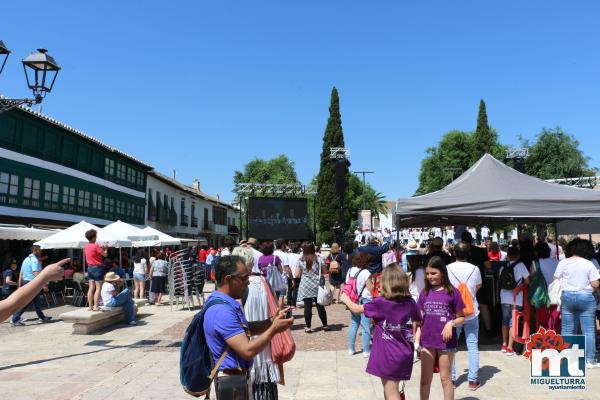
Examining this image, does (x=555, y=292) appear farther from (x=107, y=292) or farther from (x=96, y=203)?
(x=96, y=203)

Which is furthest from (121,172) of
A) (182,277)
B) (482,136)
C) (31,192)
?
(482,136)

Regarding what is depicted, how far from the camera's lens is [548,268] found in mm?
6730

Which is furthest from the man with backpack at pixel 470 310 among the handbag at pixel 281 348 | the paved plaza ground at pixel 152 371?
the handbag at pixel 281 348

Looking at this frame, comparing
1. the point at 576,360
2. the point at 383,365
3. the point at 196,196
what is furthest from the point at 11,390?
the point at 196,196

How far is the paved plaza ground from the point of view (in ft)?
16.7

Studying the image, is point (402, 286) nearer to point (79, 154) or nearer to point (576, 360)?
point (576, 360)

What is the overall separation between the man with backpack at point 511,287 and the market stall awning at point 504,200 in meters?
0.66

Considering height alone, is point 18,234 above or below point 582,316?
above

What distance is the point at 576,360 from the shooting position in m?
5.72

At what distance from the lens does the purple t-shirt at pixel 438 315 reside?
4.07 metres

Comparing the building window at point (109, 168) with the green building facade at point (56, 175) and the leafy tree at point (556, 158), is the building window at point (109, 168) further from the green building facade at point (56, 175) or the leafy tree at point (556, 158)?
the leafy tree at point (556, 158)

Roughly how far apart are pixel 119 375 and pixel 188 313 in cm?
599

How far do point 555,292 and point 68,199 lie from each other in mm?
25711

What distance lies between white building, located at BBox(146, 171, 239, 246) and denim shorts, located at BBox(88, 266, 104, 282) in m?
30.5
